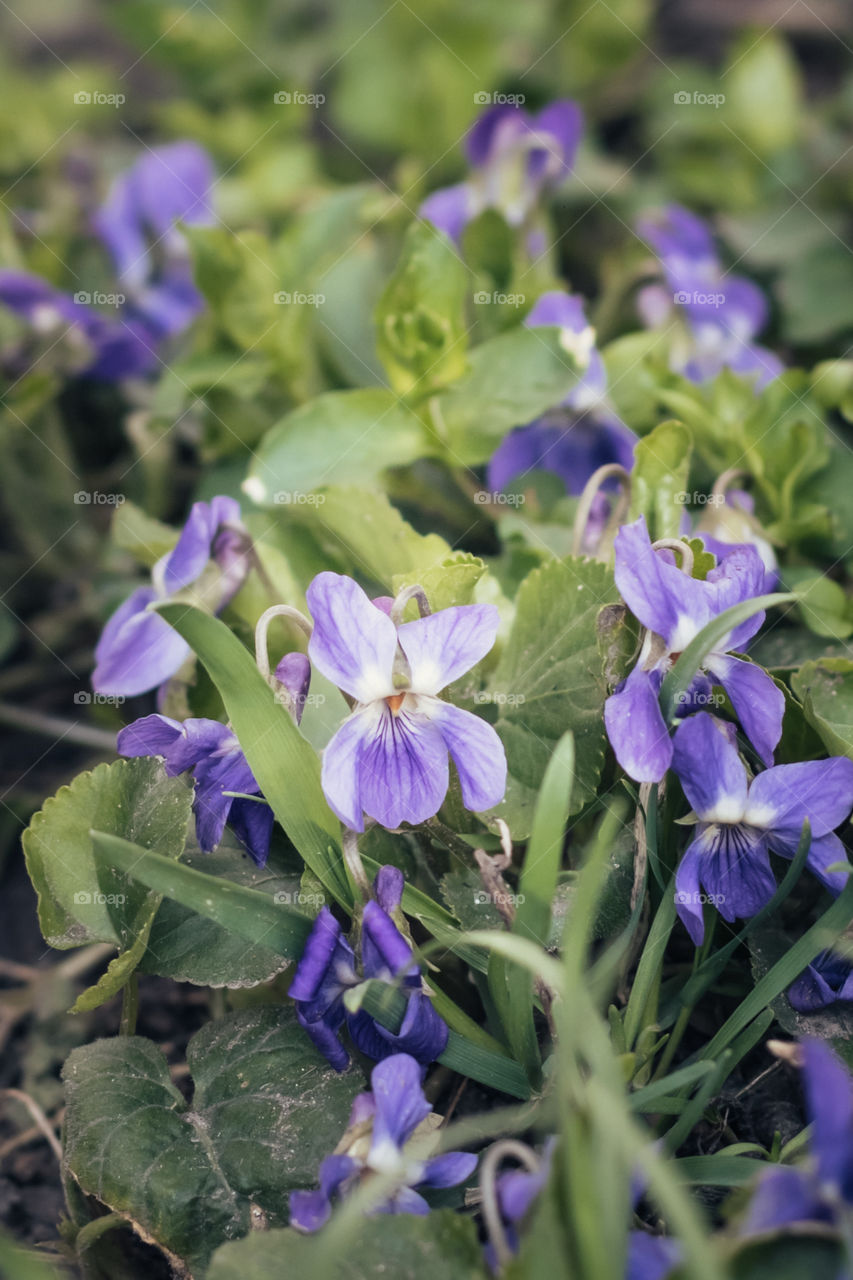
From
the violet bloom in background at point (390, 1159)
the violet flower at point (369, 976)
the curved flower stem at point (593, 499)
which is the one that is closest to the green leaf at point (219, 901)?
the violet flower at point (369, 976)

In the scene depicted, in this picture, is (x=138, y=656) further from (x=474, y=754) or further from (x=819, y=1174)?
(x=819, y=1174)

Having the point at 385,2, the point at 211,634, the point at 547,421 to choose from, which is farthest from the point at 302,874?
the point at 385,2

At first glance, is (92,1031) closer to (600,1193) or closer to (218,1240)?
(218,1240)

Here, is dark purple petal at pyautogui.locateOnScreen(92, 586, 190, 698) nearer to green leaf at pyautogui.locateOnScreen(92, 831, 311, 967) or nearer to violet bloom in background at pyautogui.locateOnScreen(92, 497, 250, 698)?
violet bloom in background at pyautogui.locateOnScreen(92, 497, 250, 698)

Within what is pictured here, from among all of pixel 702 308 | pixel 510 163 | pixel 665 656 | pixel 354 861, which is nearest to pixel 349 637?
pixel 354 861

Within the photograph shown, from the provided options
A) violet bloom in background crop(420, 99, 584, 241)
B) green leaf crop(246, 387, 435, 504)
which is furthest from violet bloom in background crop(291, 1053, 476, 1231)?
violet bloom in background crop(420, 99, 584, 241)

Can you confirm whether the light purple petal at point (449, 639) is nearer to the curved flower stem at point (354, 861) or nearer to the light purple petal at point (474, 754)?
the light purple petal at point (474, 754)

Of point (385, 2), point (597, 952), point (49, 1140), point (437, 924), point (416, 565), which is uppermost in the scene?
point (385, 2)
